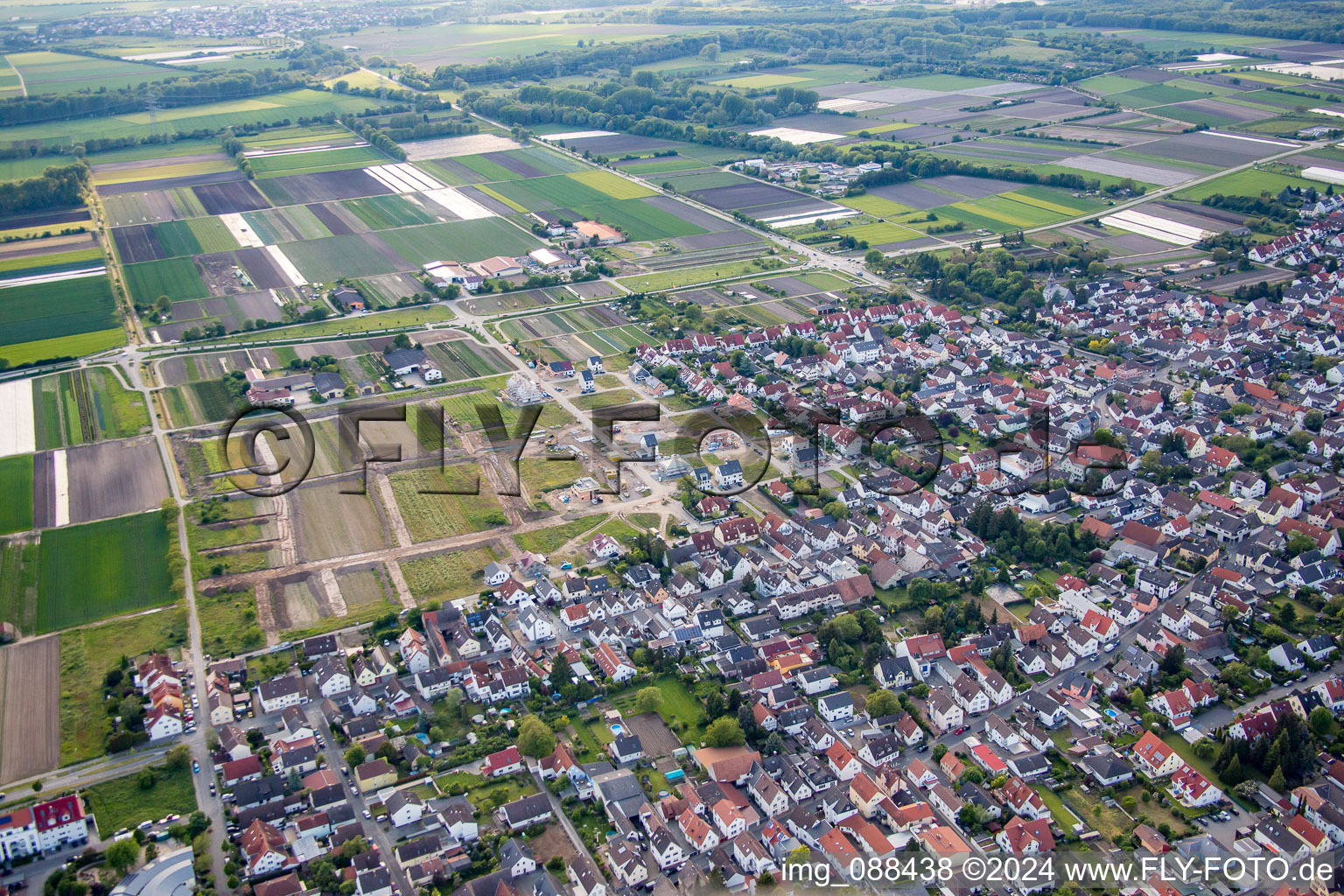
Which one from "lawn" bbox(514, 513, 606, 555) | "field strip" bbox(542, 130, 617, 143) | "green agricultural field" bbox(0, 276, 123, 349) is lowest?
"lawn" bbox(514, 513, 606, 555)

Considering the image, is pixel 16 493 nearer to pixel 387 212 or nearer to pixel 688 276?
pixel 688 276

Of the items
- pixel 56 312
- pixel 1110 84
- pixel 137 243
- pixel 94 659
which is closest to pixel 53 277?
pixel 56 312

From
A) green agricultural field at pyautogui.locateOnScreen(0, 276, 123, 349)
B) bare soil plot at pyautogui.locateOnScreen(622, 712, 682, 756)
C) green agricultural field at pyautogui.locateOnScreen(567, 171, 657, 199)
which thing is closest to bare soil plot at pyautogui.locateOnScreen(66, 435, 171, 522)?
green agricultural field at pyautogui.locateOnScreen(0, 276, 123, 349)

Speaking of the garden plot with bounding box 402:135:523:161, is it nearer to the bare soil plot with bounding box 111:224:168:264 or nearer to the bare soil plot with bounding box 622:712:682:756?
the bare soil plot with bounding box 111:224:168:264

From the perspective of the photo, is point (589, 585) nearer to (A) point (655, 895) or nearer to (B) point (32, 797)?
(A) point (655, 895)

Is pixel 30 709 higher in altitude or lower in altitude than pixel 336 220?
lower

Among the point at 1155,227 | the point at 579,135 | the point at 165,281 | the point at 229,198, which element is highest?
the point at 579,135
